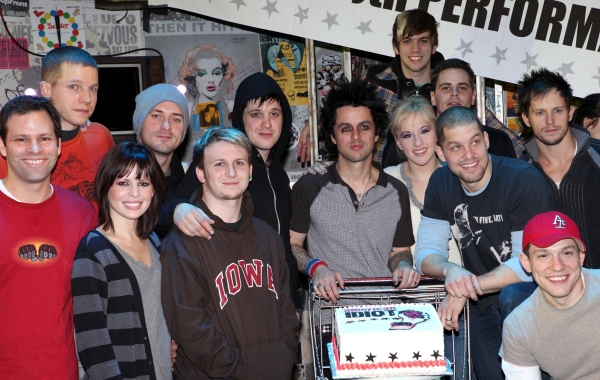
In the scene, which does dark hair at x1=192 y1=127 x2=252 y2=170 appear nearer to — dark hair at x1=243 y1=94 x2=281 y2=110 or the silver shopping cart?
dark hair at x1=243 y1=94 x2=281 y2=110

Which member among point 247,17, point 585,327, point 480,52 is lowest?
point 585,327

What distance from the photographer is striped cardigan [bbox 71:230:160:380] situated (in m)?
2.92

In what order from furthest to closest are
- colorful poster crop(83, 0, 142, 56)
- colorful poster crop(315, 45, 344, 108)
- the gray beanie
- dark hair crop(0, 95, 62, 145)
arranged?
colorful poster crop(315, 45, 344, 108) < colorful poster crop(83, 0, 142, 56) < the gray beanie < dark hair crop(0, 95, 62, 145)

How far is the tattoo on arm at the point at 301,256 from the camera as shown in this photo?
385 cm

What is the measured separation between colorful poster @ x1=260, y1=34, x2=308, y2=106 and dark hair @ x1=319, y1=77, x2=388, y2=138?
2291mm

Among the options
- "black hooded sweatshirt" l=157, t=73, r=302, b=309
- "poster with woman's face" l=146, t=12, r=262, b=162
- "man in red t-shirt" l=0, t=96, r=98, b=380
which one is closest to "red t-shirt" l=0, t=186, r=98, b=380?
"man in red t-shirt" l=0, t=96, r=98, b=380

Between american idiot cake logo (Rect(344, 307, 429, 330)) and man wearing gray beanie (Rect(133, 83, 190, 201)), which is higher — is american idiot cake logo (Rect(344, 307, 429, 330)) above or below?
below

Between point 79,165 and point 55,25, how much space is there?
3.17m

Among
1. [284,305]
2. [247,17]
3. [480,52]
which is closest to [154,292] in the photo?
[284,305]

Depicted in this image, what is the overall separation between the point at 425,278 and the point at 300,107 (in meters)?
3.42

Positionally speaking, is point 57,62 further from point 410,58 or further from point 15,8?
point 15,8

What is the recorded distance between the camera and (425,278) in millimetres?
3443

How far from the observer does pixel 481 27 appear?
5434 millimetres

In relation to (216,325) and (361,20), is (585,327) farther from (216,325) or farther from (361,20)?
(361,20)
